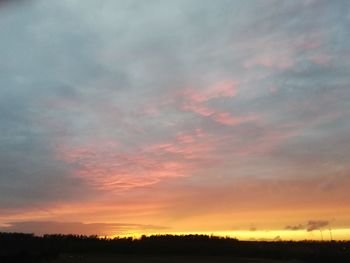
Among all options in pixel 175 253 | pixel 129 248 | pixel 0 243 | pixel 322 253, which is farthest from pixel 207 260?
pixel 0 243

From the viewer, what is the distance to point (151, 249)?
51562 mm

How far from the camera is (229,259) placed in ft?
144

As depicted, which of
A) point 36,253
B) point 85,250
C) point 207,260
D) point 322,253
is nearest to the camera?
point 36,253

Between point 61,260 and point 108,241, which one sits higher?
point 108,241

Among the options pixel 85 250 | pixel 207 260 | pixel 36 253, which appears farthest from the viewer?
pixel 85 250

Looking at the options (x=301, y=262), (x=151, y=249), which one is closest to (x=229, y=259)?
(x=301, y=262)

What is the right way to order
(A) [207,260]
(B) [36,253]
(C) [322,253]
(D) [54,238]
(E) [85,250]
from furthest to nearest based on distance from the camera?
(D) [54,238]
(C) [322,253]
(E) [85,250]
(A) [207,260]
(B) [36,253]

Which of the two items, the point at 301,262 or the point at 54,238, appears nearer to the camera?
the point at 301,262

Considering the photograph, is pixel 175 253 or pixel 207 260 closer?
pixel 207 260

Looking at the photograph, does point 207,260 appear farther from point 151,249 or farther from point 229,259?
point 151,249

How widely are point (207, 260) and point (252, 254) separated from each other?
32.1 feet

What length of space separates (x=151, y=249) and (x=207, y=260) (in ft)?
32.9

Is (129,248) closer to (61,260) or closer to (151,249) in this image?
(151,249)

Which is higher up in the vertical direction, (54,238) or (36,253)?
(54,238)
